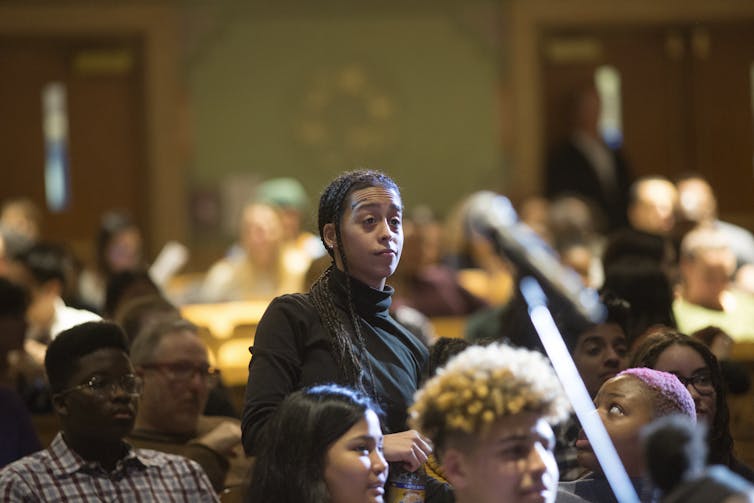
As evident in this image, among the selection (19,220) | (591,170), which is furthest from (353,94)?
(19,220)

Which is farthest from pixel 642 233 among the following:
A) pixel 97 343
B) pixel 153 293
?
pixel 97 343

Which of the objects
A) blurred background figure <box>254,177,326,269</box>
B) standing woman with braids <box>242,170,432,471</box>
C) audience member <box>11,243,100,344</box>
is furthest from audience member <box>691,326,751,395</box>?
blurred background figure <box>254,177,326,269</box>

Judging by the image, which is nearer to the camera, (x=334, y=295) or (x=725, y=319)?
(x=334, y=295)

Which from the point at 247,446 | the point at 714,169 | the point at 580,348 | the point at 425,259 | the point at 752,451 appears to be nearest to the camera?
the point at 247,446

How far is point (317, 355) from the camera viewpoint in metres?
3.17

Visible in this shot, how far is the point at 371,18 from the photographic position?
10961mm

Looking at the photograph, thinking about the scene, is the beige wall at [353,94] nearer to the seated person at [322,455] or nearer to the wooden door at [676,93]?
the wooden door at [676,93]

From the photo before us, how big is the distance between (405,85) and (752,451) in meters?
6.93

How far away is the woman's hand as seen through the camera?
9.73ft

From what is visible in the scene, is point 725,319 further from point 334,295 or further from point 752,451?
point 334,295

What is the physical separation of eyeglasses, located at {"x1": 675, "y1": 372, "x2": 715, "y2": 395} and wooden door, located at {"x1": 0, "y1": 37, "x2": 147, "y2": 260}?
25.7 ft

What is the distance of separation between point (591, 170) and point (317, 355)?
7677mm

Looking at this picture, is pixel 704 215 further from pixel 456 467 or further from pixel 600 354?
pixel 456 467

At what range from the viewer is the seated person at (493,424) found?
2.64 meters
